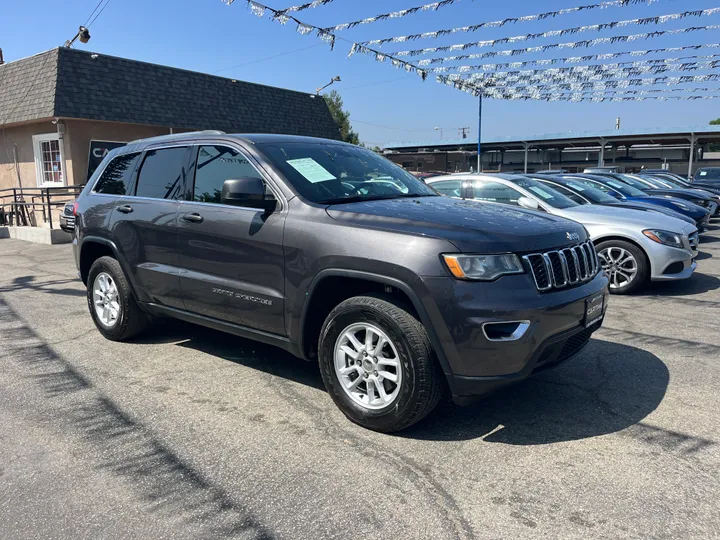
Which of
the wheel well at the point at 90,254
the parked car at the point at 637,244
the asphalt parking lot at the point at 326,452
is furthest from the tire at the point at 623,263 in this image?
the wheel well at the point at 90,254

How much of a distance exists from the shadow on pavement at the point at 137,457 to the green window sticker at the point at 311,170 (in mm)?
2020

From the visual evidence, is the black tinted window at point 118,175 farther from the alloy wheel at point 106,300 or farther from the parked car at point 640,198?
the parked car at point 640,198

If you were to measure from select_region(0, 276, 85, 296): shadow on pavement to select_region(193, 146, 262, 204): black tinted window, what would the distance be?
4299 millimetres

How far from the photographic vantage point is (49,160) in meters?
17.2

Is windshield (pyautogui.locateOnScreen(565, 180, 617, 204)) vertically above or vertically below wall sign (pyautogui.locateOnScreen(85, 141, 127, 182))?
below

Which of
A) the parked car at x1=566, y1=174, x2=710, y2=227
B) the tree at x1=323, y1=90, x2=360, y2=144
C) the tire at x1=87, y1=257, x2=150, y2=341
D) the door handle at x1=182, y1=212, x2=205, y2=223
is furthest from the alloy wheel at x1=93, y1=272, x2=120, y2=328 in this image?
the tree at x1=323, y1=90, x2=360, y2=144

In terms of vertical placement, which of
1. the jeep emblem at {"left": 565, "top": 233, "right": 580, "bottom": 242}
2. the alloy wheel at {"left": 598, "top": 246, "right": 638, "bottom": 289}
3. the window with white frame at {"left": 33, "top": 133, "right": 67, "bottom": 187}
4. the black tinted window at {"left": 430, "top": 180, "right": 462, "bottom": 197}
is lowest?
the alloy wheel at {"left": 598, "top": 246, "right": 638, "bottom": 289}

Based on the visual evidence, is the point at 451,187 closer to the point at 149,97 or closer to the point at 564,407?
the point at 564,407

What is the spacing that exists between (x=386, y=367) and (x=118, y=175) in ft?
11.4

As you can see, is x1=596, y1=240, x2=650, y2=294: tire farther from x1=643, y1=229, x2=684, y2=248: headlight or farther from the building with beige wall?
the building with beige wall

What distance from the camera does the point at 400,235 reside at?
3.42m

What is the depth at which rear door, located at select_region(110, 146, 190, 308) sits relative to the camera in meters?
4.76

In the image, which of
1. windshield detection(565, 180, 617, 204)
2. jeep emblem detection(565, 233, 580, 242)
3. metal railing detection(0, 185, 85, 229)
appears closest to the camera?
jeep emblem detection(565, 233, 580, 242)

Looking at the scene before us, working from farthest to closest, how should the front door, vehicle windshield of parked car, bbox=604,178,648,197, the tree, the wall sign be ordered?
the tree, the wall sign, vehicle windshield of parked car, bbox=604,178,648,197, the front door
